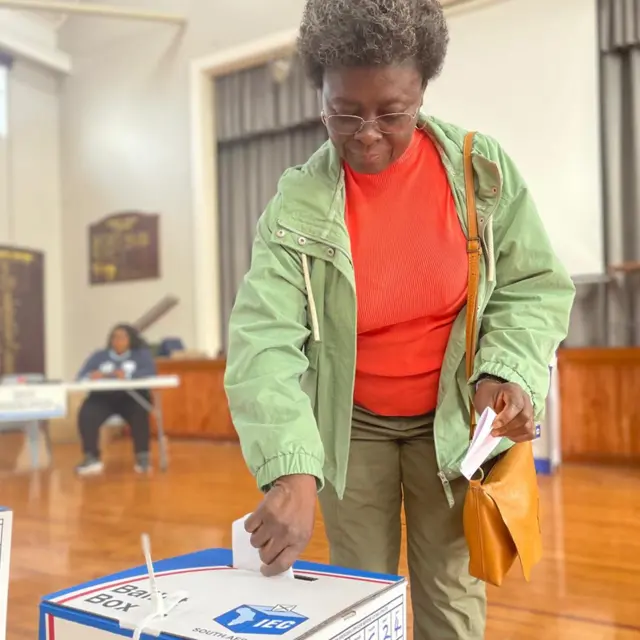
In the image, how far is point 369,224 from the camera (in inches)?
34.4

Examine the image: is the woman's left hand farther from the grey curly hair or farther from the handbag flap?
the grey curly hair

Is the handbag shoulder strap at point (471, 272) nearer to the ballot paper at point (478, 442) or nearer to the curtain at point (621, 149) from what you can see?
the ballot paper at point (478, 442)

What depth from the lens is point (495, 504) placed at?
807 mm

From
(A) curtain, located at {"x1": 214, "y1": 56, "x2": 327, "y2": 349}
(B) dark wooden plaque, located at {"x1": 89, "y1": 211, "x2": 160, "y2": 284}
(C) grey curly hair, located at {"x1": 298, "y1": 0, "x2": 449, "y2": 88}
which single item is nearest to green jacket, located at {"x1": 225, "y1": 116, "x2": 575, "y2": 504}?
(C) grey curly hair, located at {"x1": 298, "y1": 0, "x2": 449, "y2": 88}

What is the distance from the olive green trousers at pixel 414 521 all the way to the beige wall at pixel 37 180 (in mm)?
6545

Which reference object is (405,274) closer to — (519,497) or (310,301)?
(310,301)

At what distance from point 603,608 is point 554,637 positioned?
234mm

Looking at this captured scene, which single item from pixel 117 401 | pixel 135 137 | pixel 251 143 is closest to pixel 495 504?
pixel 117 401

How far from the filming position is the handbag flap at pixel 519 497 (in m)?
0.82

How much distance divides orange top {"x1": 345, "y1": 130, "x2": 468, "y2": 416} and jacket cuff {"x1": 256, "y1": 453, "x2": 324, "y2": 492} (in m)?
0.21

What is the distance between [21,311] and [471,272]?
6.66 metres

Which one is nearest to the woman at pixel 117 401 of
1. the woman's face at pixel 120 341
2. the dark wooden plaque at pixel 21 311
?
the woman's face at pixel 120 341

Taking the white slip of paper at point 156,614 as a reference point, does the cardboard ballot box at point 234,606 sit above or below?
below

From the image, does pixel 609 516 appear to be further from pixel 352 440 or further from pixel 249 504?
pixel 352 440
